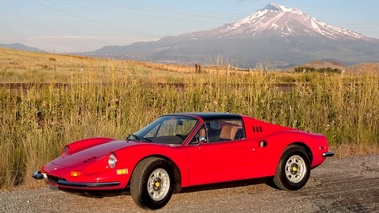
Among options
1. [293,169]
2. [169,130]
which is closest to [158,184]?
[169,130]

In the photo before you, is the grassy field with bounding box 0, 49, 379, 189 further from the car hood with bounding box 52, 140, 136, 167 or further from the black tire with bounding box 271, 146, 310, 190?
the black tire with bounding box 271, 146, 310, 190

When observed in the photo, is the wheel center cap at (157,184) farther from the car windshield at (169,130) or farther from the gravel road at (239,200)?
the car windshield at (169,130)

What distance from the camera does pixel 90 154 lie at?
7562 millimetres

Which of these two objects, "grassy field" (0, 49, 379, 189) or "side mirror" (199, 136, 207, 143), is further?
"grassy field" (0, 49, 379, 189)

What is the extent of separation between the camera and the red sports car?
718 cm

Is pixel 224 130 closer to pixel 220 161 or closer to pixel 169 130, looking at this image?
pixel 220 161

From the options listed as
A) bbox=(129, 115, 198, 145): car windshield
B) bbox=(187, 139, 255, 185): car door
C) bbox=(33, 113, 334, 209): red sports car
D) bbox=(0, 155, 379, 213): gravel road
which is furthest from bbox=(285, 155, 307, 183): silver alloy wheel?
bbox=(129, 115, 198, 145): car windshield

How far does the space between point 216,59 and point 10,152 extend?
658 centimetres

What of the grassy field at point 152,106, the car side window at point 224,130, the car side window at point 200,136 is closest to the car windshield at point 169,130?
the car side window at point 200,136

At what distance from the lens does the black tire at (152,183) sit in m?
7.18

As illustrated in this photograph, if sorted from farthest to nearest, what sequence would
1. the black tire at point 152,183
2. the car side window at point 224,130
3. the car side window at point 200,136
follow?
the car side window at point 224,130
the car side window at point 200,136
the black tire at point 152,183

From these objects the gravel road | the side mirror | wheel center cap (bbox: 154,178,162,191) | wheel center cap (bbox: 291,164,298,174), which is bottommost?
the gravel road

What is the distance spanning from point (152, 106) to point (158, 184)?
6234 millimetres

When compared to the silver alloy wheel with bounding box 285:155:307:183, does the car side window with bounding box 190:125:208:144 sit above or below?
above
